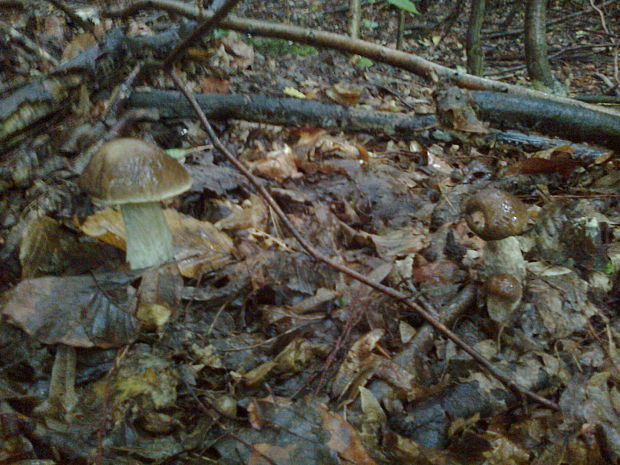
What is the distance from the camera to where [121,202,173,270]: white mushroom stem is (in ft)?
6.88

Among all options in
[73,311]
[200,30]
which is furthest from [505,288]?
[200,30]

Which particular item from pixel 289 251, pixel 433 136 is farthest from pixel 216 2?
pixel 289 251

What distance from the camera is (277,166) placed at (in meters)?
3.59

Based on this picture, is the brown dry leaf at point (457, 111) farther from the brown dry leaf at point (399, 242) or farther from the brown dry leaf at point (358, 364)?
the brown dry leaf at point (358, 364)

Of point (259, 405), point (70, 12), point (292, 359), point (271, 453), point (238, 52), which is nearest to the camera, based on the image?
point (271, 453)

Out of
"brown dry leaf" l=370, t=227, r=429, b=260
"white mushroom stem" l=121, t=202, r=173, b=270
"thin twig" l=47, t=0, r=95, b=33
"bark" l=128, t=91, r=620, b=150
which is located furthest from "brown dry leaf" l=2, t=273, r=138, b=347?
"thin twig" l=47, t=0, r=95, b=33

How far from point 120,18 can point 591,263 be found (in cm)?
511

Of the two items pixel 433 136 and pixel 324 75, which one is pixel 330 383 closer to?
pixel 433 136

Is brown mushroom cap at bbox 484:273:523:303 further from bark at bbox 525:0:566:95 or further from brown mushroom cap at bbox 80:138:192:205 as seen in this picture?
bark at bbox 525:0:566:95

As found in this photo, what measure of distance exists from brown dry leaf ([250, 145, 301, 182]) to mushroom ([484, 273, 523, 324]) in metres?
1.91

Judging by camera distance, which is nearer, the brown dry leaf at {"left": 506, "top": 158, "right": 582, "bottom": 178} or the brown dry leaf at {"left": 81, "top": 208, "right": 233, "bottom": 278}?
the brown dry leaf at {"left": 81, "top": 208, "right": 233, "bottom": 278}

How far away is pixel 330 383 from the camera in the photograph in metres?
1.98

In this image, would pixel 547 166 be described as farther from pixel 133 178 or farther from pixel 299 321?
pixel 133 178

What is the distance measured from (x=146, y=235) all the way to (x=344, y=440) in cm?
137
